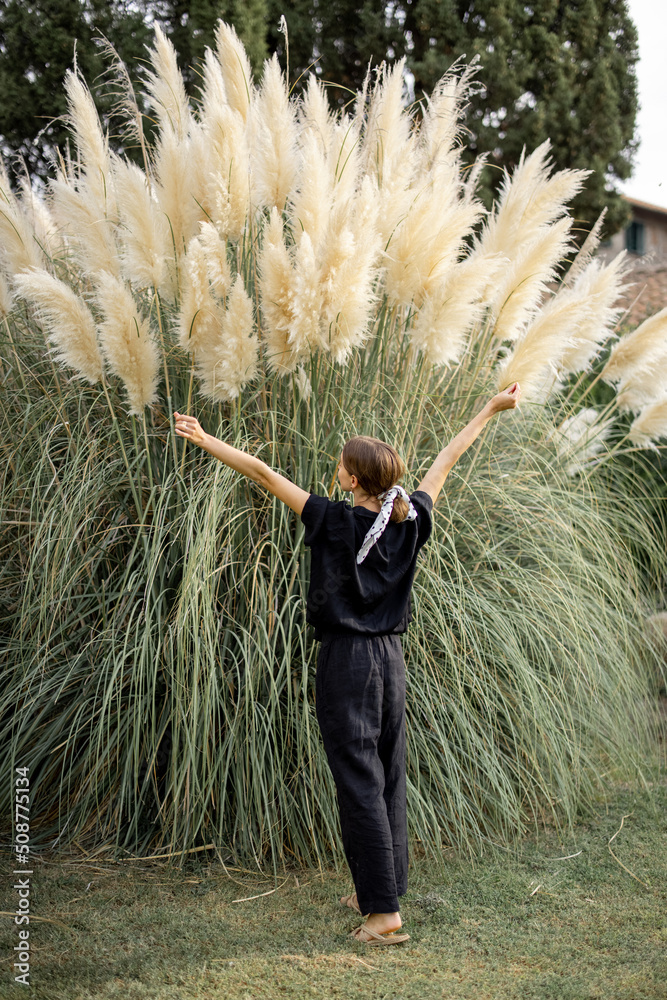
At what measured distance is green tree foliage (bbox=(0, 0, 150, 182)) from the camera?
8.16m

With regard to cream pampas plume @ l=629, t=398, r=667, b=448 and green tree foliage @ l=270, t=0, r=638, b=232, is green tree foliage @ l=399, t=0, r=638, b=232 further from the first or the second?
cream pampas plume @ l=629, t=398, r=667, b=448

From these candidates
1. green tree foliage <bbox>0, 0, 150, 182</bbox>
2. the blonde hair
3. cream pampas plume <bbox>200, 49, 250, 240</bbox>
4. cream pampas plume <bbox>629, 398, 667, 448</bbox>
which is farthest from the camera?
green tree foliage <bbox>0, 0, 150, 182</bbox>

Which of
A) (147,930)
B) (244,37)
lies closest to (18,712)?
(147,930)

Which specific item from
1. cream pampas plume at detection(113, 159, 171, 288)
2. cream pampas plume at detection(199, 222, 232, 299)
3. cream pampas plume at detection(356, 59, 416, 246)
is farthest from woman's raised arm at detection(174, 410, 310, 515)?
cream pampas plume at detection(356, 59, 416, 246)

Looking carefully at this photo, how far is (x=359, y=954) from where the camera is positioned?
222 centimetres

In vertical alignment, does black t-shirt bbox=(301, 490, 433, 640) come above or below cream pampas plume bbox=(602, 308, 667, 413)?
below

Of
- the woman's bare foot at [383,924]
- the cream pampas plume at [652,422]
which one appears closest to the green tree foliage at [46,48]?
the cream pampas plume at [652,422]

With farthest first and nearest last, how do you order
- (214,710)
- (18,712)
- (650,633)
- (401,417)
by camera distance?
(650,633)
(401,417)
(18,712)
(214,710)

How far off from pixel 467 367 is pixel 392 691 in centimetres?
181

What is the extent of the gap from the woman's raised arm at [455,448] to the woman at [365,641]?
15cm

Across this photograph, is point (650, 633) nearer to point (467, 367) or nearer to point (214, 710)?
point (467, 367)

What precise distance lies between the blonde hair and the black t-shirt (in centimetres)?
7

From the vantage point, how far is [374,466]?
2.35 metres

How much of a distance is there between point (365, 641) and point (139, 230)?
1.62 m
